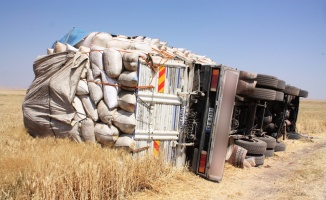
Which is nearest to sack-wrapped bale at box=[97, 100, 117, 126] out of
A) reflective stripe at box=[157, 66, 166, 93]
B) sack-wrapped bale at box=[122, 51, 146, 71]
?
sack-wrapped bale at box=[122, 51, 146, 71]

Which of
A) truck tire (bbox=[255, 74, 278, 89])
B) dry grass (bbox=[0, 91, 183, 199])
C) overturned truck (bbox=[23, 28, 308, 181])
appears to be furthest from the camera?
truck tire (bbox=[255, 74, 278, 89])

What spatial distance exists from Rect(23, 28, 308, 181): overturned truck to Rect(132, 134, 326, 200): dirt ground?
411mm

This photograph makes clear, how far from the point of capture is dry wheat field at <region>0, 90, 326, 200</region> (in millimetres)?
3246

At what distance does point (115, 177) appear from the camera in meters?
3.74

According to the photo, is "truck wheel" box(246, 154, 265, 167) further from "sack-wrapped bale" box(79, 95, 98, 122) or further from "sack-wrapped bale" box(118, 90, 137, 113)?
"sack-wrapped bale" box(79, 95, 98, 122)

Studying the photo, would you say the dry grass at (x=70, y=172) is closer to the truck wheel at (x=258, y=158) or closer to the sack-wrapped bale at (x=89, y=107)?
the sack-wrapped bale at (x=89, y=107)

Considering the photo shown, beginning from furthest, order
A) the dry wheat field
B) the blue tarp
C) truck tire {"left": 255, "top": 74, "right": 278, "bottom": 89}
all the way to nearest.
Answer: truck tire {"left": 255, "top": 74, "right": 278, "bottom": 89} < the blue tarp < the dry wheat field

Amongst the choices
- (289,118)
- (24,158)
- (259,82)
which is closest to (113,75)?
(24,158)

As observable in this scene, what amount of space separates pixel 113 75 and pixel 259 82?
12.0 feet

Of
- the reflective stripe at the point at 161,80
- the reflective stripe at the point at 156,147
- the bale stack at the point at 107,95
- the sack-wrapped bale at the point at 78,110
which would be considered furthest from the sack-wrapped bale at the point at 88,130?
the reflective stripe at the point at 161,80

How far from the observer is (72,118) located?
5312mm

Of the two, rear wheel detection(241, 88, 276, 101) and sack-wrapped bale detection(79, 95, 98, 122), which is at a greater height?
rear wheel detection(241, 88, 276, 101)

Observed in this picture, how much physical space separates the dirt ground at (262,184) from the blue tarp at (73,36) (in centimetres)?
368

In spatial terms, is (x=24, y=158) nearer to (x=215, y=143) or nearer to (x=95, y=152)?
(x=95, y=152)
